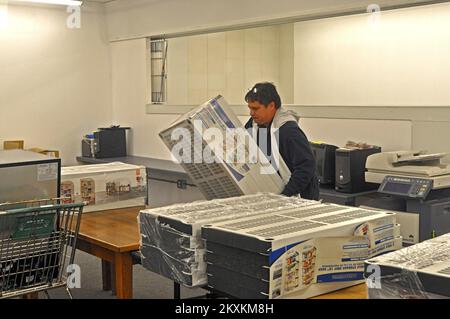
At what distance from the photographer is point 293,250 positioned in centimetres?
169

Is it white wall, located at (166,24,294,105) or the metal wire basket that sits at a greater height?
white wall, located at (166,24,294,105)

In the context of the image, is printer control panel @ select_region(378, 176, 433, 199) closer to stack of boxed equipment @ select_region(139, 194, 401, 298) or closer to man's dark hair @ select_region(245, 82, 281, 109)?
man's dark hair @ select_region(245, 82, 281, 109)

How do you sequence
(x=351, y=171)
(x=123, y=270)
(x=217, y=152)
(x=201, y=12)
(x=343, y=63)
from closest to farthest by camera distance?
(x=217, y=152), (x=123, y=270), (x=351, y=171), (x=201, y=12), (x=343, y=63)

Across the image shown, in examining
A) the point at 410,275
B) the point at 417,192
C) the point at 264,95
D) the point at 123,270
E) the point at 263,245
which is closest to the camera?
the point at 410,275

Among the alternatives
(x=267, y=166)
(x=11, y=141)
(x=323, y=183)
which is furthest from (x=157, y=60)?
(x=267, y=166)

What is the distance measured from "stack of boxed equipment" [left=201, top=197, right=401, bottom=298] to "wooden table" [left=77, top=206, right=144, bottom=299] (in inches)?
35.1

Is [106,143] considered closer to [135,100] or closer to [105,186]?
[135,100]

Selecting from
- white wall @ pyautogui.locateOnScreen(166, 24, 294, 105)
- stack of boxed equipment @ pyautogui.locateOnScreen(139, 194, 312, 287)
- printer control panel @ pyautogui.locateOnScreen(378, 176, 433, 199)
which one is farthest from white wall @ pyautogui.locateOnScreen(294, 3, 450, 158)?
stack of boxed equipment @ pyautogui.locateOnScreen(139, 194, 312, 287)

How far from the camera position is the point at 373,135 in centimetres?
429

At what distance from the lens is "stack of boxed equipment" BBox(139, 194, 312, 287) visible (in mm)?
1861

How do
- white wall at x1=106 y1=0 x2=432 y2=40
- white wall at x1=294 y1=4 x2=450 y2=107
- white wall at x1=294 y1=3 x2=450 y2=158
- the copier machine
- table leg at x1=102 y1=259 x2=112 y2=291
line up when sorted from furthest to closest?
1. white wall at x1=294 y1=4 x2=450 y2=107
2. white wall at x1=294 y1=3 x2=450 y2=158
3. white wall at x1=106 y1=0 x2=432 y2=40
4. table leg at x1=102 y1=259 x2=112 y2=291
5. the copier machine

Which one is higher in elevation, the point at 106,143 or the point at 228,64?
the point at 228,64

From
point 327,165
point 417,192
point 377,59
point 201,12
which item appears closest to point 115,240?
point 417,192

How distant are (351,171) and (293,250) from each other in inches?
93.6
